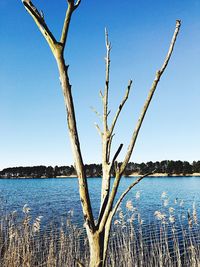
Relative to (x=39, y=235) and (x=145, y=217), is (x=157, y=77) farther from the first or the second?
(x=145, y=217)

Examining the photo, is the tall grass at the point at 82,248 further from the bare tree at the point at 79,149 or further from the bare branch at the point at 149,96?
the bare branch at the point at 149,96

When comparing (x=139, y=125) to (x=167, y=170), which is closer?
(x=139, y=125)

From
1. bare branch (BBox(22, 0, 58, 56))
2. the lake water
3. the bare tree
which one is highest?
bare branch (BBox(22, 0, 58, 56))

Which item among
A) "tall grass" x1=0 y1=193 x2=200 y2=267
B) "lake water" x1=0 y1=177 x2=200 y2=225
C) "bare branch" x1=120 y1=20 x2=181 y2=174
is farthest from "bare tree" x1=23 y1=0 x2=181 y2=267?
"lake water" x1=0 y1=177 x2=200 y2=225

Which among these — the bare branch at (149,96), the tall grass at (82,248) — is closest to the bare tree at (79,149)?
the bare branch at (149,96)

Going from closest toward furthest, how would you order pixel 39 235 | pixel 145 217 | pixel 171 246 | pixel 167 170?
pixel 171 246 < pixel 39 235 < pixel 145 217 < pixel 167 170

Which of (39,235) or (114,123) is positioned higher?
(114,123)

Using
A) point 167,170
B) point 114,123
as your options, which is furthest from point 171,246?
point 167,170

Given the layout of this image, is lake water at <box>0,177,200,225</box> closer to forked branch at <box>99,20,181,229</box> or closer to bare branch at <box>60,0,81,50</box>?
forked branch at <box>99,20,181,229</box>

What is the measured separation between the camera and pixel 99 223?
100 cm

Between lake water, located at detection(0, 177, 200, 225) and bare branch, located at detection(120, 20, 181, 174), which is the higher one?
bare branch, located at detection(120, 20, 181, 174)

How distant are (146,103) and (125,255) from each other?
6.10 meters

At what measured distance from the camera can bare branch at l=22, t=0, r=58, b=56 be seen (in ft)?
3.21

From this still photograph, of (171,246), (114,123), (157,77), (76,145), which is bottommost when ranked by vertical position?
(171,246)
